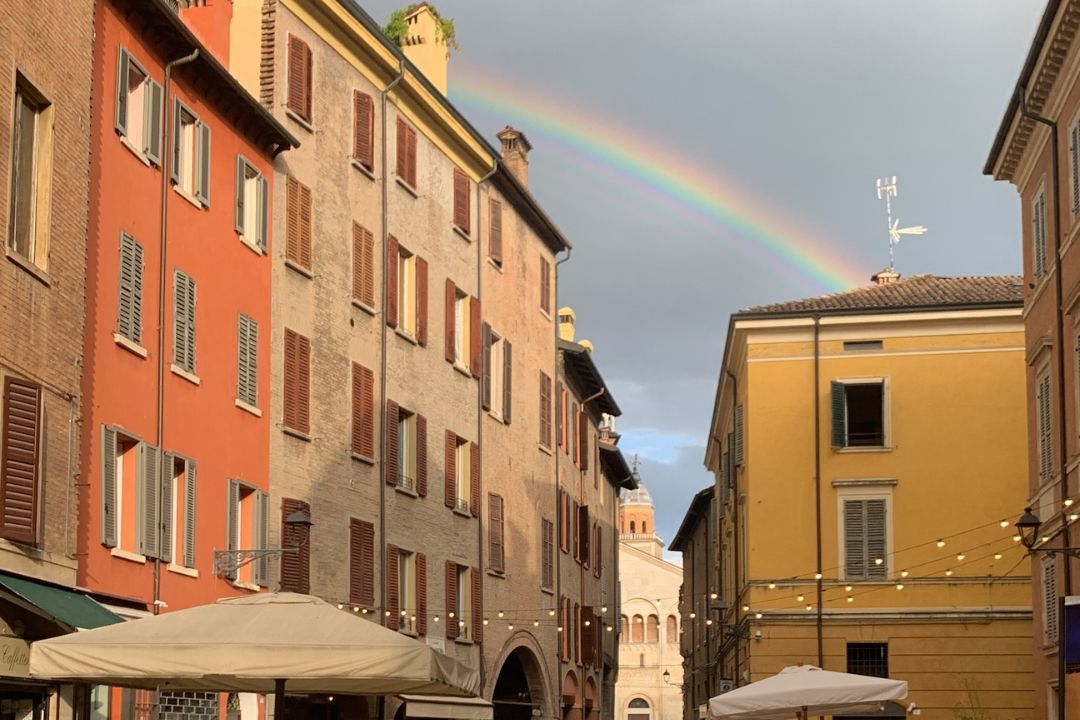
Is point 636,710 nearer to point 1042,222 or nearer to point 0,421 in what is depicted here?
point 1042,222

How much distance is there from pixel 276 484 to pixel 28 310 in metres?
9.60

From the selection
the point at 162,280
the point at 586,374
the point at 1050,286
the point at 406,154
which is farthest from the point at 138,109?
the point at 586,374

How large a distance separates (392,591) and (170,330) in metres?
10.3

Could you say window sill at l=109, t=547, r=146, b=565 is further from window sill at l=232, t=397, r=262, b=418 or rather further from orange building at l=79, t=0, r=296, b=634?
window sill at l=232, t=397, r=262, b=418

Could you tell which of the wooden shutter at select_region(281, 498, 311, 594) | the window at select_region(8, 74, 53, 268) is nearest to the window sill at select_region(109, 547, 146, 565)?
the window at select_region(8, 74, 53, 268)

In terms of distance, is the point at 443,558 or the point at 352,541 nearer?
the point at 352,541

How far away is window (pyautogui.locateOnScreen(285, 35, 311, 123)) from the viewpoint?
1132 inches

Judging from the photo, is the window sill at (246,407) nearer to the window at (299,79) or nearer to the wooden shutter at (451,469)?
the window at (299,79)

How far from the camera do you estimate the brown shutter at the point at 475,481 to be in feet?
122

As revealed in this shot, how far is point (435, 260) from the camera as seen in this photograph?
35688 mm

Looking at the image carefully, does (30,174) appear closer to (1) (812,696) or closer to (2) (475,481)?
(1) (812,696)

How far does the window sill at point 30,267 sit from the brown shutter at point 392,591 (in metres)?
14.1

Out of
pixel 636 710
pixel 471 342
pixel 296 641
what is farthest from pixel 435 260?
pixel 636 710

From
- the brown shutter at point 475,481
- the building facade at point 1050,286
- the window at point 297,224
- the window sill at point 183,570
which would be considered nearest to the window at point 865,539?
the brown shutter at point 475,481
